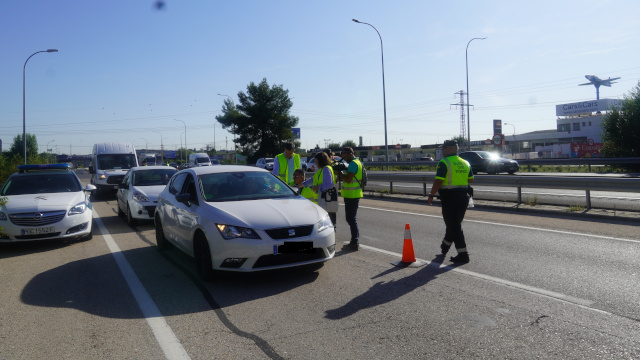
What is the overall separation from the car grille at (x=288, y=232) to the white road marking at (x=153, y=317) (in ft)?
4.95

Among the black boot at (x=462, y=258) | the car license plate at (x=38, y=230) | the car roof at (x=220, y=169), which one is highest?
the car roof at (x=220, y=169)

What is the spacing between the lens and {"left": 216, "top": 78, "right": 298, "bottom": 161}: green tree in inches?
2542

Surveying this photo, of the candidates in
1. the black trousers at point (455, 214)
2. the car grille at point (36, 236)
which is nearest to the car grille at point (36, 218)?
the car grille at point (36, 236)

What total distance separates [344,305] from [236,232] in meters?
1.60

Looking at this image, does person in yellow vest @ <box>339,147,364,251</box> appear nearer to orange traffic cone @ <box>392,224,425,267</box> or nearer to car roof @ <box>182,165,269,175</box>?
orange traffic cone @ <box>392,224,425,267</box>

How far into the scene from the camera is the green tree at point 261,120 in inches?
2542

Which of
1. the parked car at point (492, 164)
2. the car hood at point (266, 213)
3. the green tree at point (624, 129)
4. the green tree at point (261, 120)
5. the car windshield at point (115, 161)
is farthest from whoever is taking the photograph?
the green tree at point (261, 120)

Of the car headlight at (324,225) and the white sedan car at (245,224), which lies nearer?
the white sedan car at (245,224)

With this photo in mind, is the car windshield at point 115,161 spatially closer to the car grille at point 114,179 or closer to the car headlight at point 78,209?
the car grille at point 114,179

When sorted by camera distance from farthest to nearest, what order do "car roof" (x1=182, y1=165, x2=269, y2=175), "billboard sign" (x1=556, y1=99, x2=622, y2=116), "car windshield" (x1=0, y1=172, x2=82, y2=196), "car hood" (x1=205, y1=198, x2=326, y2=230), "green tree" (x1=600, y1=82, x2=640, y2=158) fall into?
1. "billboard sign" (x1=556, y1=99, x2=622, y2=116)
2. "green tree" (x1=600, y1=82, x2=640, y2=158)
3. "car windshield" (x1=0, y1=172, x2=82, y2=196)
4. "car roof" (x1=182, y1=165, x2=269, y2=175)
5. "car hood" (x1=205, y1=198, x2=326, y2=230)

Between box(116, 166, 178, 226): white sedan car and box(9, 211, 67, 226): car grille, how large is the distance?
2.63m

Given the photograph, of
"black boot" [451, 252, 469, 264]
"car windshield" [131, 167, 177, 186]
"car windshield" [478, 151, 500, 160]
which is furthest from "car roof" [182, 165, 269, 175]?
"car windshield" [478, 151, 500, 160]

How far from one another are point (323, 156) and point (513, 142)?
302 feet

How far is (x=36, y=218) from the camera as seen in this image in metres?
8.95
